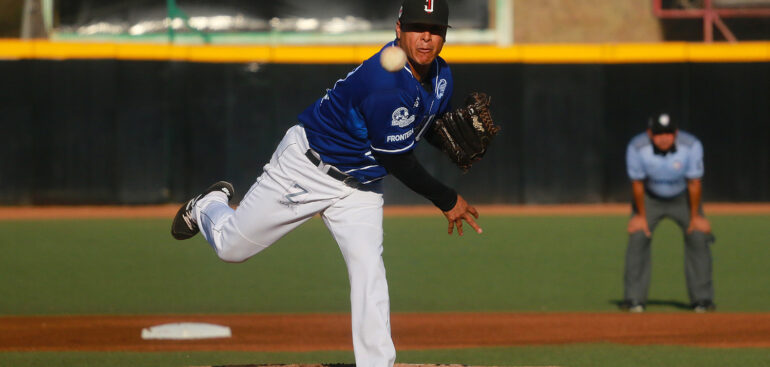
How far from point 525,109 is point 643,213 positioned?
25.6ft

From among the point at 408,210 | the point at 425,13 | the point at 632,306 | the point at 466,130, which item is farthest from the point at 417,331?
the point at 408,210

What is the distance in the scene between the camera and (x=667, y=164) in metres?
8.98

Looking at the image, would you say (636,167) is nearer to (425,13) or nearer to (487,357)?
(487,357)

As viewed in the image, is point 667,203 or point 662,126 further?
point 667,203

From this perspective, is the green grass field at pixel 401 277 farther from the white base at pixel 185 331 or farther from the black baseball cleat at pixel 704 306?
the white base at pixel 185 331

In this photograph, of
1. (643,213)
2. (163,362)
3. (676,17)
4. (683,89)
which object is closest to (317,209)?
(163,362)

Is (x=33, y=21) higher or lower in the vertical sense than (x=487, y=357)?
higher

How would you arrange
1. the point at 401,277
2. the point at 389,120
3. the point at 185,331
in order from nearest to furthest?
the point at 389,120, the point at 185,331, the point at 401,277

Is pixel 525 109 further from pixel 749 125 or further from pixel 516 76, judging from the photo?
pixel 749 125

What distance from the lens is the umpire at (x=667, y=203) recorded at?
8.98 meters

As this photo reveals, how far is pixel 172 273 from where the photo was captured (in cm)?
1119

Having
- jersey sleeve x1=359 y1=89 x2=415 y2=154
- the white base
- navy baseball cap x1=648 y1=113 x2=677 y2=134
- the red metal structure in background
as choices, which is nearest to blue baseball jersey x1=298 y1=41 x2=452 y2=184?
jersey sleeve x1=359 y1=89 x2=415 y2=154

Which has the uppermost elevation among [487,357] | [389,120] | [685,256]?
[389,120]

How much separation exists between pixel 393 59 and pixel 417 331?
146 inches
